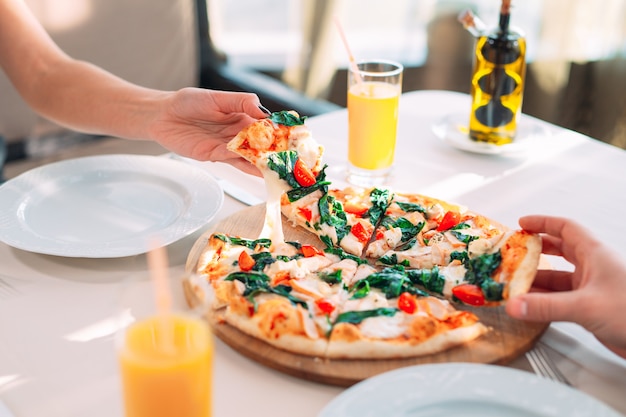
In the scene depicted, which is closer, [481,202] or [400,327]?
[400,327]

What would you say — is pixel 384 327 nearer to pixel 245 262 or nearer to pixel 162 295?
pixel 245 262

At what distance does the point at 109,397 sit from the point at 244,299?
277mm

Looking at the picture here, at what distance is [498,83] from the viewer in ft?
6.43

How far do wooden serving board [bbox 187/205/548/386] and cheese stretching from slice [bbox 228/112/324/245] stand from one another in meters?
0.36

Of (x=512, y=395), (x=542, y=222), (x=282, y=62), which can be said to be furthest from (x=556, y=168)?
(x=282, y=62)

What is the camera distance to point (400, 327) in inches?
46.4

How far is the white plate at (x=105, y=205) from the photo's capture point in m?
1.45

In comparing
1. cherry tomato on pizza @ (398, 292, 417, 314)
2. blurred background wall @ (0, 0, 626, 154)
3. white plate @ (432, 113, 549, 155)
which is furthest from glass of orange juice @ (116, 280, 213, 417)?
blurred background wall @ (0, 0, 626, 154)

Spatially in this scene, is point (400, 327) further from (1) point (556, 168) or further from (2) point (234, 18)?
(2) point (234, 18)

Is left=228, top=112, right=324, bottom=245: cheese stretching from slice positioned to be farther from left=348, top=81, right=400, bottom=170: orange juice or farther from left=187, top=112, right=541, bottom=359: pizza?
left=348, top=81, right=400, bottom=170: orange juice

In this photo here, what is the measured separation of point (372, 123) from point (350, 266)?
2.03 ft

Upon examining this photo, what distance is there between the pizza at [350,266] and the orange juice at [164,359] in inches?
1.8

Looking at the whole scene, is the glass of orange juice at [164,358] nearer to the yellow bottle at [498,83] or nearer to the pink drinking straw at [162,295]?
the pink drinking straw at [162,295]

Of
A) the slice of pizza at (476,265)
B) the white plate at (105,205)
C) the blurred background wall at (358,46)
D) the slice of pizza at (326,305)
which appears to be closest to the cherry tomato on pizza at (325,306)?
the slice of pizza at (326,305)
